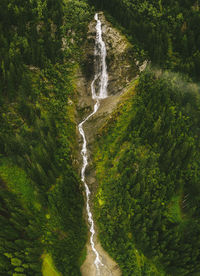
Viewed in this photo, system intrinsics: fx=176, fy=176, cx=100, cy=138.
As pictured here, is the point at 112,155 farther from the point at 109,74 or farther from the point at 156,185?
the point at 109,74

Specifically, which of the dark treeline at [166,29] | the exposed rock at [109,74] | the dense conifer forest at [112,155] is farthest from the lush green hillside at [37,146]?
the dark treeline at [166,29]

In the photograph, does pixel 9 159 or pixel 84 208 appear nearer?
pixel 9 159

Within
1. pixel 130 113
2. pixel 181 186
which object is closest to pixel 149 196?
pixel 181 186

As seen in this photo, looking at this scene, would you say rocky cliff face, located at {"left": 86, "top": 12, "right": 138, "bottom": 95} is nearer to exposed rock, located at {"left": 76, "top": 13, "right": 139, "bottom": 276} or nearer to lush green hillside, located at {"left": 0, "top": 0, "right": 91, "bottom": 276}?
exposed rock, located at {"left": 76, "top": 13, "right": 139, "bottom": 276}

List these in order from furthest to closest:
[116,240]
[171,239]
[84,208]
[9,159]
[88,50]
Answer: [88,50], [84,208], [9,159], [116,240], [171,239]

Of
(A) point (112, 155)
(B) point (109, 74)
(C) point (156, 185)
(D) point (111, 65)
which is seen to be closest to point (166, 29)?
(D) point (111, 65)

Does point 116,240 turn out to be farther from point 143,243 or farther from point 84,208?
point 84,208
